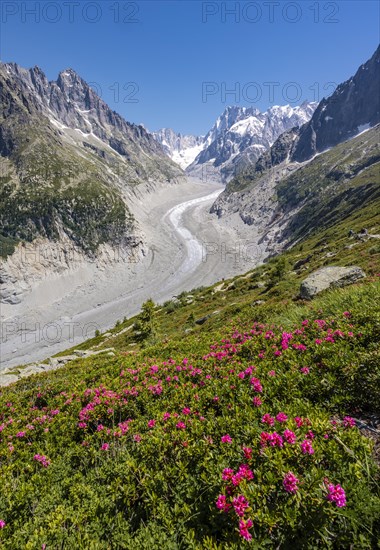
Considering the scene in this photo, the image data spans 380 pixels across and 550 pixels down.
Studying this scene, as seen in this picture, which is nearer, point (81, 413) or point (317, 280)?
point (81, 413)

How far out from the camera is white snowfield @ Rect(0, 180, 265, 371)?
9575 centimetres

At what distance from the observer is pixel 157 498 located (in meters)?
5.00

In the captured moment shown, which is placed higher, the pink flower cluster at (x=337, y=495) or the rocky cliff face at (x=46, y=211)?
the rocky cliff face at (x=46, y=211)

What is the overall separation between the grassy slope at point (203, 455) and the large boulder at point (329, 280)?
10979 mm

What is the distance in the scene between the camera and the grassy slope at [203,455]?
3.92m

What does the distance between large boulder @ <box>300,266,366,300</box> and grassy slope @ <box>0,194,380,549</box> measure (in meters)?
11.0

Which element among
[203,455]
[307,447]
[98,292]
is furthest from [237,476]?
[98,292]

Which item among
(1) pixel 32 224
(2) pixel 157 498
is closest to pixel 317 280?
(2) pixel 157 498

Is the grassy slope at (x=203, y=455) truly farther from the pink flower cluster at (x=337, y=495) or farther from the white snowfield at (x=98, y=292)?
the white snowfield at (x=98, y=292)

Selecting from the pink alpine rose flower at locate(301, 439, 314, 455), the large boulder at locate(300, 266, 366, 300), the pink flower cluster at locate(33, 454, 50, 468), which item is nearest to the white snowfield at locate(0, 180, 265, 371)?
the large boulder at locate(300, 266, 366, 300)

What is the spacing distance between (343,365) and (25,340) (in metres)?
109

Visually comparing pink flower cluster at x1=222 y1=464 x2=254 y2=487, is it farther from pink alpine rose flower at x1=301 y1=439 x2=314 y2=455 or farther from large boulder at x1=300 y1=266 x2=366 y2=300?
large boulder at x1=300 y1=266 x2=366 y2=300

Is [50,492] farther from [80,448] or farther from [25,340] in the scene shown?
[25,340]

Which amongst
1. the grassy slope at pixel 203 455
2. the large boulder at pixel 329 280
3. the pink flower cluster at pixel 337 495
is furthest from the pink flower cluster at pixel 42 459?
the large boulder at pixel 329 280
